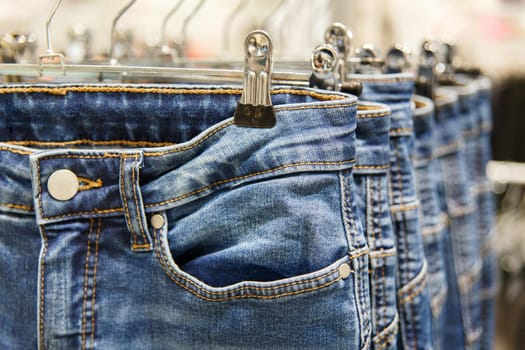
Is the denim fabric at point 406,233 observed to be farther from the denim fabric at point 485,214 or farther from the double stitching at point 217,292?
the denim fabric at point 485,214

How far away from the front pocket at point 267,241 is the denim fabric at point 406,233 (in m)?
0.18

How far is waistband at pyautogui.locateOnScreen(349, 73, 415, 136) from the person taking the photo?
2.13 ft

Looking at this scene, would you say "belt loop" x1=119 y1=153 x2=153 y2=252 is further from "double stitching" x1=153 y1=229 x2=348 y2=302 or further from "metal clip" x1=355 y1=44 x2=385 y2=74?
"metal clip" x1=355 y1=44 x2=385 y2=74

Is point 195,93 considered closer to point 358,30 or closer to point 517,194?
point 358,30

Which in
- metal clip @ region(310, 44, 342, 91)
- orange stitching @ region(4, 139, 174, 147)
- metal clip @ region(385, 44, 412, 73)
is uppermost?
metal clip @ region(385, 44, 412, 73)

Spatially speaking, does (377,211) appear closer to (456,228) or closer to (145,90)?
(145,90)

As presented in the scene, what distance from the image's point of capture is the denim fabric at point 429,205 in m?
0.76

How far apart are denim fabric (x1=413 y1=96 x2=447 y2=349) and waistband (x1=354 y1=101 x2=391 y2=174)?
212 mm

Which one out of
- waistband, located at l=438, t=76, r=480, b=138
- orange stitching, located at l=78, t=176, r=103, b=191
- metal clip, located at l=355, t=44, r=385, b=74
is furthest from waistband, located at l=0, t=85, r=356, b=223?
waistband, located at l=438, t=76, r=480, b=138

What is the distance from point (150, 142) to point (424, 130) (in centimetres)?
41

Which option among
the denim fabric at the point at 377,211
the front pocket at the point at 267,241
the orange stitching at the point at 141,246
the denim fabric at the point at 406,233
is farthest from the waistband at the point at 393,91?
the orange stitching at the point at 141,246

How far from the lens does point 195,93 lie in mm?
504

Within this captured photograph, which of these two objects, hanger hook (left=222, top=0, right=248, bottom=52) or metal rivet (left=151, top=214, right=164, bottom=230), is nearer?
metal rivet (left=151, top=214, right=164, bottom=230)

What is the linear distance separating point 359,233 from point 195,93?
0.20 meters
